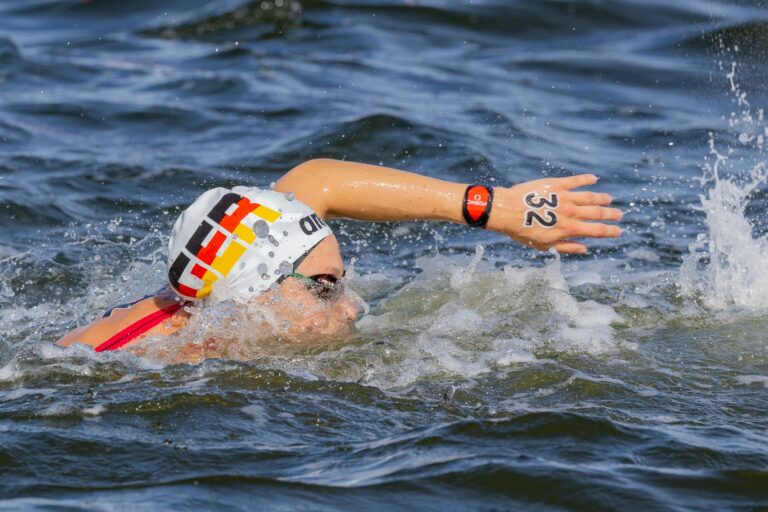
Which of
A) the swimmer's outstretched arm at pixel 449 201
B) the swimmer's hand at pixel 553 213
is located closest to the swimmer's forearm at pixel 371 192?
the swimmer's outstretched arm at pixel 449 201

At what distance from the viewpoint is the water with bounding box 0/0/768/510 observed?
4.33 meters

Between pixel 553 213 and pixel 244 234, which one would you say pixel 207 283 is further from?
pixel 553 213

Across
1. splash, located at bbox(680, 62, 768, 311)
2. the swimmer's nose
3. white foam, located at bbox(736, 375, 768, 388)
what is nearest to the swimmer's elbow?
the swimmer's nose

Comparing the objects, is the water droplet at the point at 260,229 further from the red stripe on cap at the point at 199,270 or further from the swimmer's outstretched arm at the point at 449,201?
the swimmer's outstretched arm at the point at 449,201

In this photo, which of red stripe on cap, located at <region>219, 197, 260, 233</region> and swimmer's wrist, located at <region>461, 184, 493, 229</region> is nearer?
red stripe on cap, located at <region>219, 197, 260, 233</region>

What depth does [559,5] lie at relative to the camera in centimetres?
1644

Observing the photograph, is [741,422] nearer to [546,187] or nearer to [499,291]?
[546,187]

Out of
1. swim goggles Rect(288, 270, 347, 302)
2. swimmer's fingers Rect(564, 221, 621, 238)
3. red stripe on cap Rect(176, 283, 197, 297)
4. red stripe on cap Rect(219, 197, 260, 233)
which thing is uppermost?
swimmer's fingers Rect(564, 221, 621, 238)

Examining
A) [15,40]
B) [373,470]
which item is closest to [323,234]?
[373,470]

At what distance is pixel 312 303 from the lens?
5.27 metres

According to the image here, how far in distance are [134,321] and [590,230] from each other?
1962 mm

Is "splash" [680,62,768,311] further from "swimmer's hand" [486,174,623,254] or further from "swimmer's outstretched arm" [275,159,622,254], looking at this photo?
"swimmer's hand" [486,174,623,254]

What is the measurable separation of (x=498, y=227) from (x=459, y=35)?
410 inches

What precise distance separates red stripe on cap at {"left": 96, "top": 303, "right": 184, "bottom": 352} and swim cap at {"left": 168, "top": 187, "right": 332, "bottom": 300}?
20 centimetres
